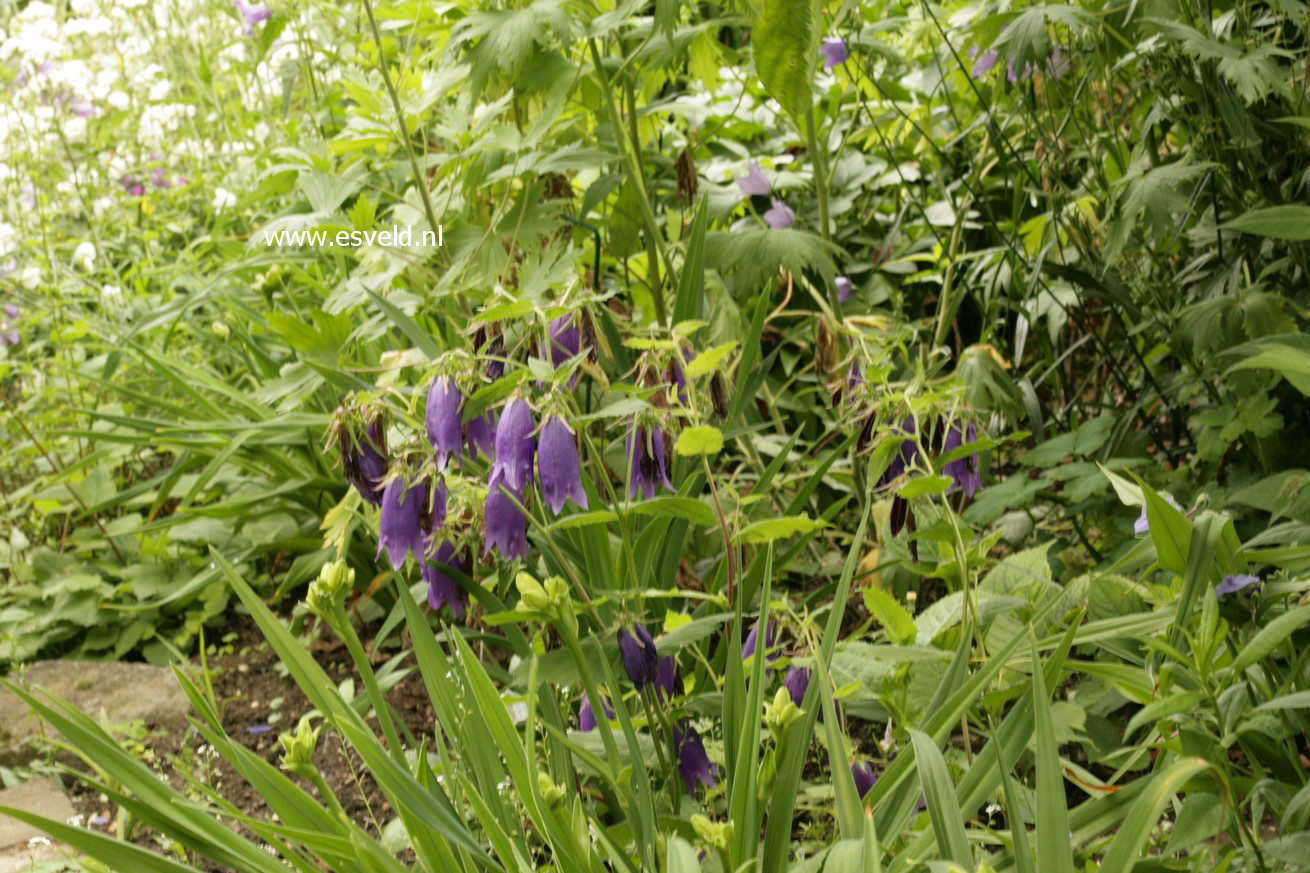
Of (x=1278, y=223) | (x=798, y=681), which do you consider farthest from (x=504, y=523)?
(x=1278, y=223)

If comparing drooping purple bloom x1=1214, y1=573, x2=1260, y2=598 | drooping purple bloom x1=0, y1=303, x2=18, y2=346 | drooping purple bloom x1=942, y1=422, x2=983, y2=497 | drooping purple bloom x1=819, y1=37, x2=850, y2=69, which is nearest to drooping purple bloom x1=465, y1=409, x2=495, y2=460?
drooping purple bloom x1=942, y1=422, x2=983, y2=497

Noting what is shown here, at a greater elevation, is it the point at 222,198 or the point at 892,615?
the point at 222,198

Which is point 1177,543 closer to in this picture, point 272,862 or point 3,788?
point 272,862

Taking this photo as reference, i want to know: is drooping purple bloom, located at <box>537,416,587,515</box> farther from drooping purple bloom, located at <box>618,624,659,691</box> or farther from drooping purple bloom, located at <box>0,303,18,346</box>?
drooping purple bloom, located at <box>0,303,18,346</box>

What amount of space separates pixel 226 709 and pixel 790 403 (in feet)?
4.38

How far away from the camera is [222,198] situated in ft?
11.3

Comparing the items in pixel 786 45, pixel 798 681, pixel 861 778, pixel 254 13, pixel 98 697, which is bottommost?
pixel 98 697

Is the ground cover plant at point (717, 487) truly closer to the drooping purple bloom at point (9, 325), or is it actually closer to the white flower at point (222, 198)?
the white flower at point (222, 198)

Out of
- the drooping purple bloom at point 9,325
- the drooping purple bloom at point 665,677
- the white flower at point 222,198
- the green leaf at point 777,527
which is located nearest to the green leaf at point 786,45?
the green leaf at point 777,527

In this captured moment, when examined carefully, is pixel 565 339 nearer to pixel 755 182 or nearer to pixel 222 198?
pixel 755 182

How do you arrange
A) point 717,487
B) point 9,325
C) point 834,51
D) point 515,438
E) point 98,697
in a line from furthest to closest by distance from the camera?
point 9,325 → point 98,697 → point 834,51 → point 717,487 → point 515,438

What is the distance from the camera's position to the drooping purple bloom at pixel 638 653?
1.15 m

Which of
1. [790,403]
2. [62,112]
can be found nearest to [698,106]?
[790,403]

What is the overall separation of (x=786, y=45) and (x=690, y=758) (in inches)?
37.6
